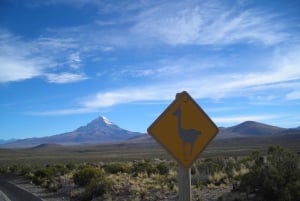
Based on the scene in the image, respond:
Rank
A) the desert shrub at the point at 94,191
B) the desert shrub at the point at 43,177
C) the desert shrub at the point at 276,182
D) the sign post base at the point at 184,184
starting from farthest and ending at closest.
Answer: the desert shrub at the point at 43,177
the desert shrub at the point at 94,191
the desert shrub at the point at 276,182
the sign post base at the point at 184,184

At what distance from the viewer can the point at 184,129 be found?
620cm

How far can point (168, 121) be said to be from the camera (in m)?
6.25

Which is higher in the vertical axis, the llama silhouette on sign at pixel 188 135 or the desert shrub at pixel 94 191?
the llama silhouette on sign at pixel 188 135

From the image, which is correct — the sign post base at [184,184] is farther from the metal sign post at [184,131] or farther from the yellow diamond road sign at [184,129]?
the yellow diamond road sign at [184,129]

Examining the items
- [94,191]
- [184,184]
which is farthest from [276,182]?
[94,191]

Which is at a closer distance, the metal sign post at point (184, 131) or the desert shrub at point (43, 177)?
the metal sign post at point (184, 131)

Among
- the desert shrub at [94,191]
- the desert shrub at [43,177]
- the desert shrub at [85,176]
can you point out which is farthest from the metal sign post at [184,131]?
the desert shrub at [43,177]

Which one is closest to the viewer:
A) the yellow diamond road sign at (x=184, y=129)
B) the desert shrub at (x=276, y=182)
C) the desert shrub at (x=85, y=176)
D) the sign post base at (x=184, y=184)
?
the sign post base at (x=184, y=184)

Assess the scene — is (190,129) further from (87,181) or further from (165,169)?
(165,169)

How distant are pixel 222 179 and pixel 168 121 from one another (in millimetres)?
13427

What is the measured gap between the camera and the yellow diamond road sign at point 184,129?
620cm

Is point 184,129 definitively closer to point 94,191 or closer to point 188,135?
point 188,135

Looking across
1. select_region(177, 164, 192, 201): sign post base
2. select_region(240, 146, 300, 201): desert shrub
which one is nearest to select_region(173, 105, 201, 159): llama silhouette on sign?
select_region(177, 164, 192, 201): sign post base

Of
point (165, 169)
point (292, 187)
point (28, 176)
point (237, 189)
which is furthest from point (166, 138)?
point (28, 176)
